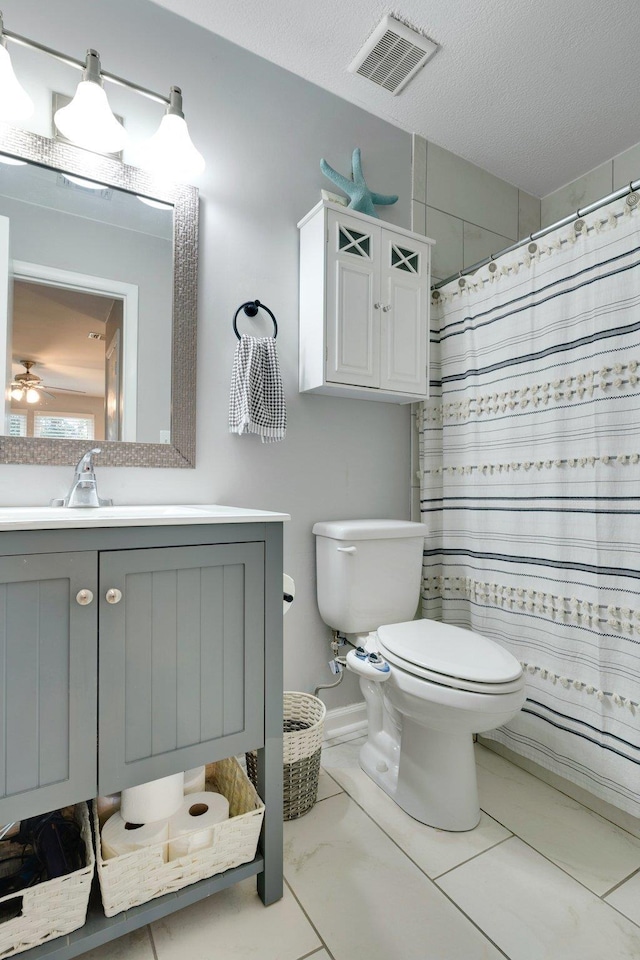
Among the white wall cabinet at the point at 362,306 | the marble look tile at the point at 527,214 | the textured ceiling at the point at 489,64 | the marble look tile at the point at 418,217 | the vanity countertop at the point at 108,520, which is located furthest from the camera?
the marble look tile at the point at 527,214

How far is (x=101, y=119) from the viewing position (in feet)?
4.47

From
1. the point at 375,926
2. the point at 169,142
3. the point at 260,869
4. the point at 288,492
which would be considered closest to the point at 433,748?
the point at 375,926

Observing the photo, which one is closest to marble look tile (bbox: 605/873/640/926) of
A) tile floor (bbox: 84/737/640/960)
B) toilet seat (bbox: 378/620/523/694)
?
tile floor (bbox: 84/737/640/960)

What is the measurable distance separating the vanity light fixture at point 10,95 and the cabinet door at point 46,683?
121 cm

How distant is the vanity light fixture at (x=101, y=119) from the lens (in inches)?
50.5

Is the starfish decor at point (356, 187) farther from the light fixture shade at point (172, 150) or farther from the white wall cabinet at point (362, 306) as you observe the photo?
the light fixture shade at point (172, 150)

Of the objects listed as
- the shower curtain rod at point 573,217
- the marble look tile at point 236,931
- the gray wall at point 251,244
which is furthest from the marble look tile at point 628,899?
the shower curtain rod at point 573,217

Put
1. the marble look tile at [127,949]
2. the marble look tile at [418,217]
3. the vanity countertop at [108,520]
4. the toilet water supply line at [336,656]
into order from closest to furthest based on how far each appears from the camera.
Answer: the vanity countertop at [108,520]
the marble look tile at [127,949]
the toilet water supply line at [336,656]
the marble look tile at [418,217]

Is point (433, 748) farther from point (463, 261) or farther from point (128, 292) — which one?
point (463, 261)

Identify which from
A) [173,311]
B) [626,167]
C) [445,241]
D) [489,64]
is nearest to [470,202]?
[445,241]

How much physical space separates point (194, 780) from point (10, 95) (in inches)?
72.1

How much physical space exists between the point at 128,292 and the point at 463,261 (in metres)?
1.53

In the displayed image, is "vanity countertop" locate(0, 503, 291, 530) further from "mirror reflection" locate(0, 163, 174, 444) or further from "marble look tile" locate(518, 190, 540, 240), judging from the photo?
"marble look tile" locate(518, 190, 540, 240)

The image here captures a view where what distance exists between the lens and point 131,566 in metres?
0.97
